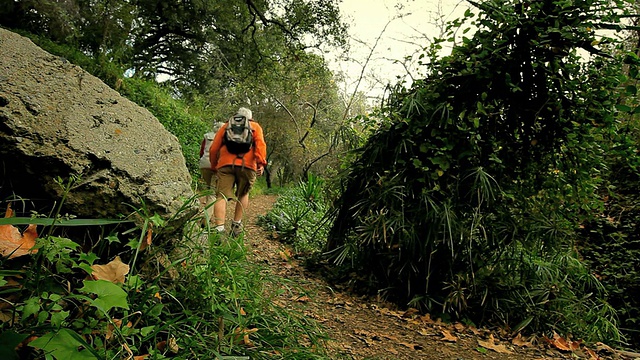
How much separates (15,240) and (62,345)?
600 mm

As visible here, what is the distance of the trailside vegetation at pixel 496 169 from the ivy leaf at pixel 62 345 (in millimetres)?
2892

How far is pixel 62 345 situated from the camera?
4.50 ft

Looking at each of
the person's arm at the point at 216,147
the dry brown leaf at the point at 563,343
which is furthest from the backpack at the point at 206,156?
the dry brown leaf at the point at 563,343

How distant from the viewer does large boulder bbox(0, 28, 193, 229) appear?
6.47 ft

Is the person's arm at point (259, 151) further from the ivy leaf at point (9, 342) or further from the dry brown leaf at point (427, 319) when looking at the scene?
the ivy leaf at point (9, 342)

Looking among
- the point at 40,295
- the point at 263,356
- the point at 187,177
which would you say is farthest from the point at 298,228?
the point at 40,295

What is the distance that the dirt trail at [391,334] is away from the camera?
304 cm

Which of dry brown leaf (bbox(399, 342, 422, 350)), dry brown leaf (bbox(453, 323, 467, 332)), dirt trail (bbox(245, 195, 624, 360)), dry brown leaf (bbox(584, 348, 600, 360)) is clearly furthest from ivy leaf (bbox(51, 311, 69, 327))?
dry brown leaf (bbox(584, 348, 600, 360))

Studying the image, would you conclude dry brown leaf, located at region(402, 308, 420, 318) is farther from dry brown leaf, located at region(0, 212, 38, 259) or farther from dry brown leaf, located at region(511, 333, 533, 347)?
dry brown leaf, located at region(0, 212, 38, 259)

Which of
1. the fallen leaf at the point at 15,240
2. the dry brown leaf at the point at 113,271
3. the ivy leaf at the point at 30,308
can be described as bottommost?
the ivy leaf at the point at 30,308

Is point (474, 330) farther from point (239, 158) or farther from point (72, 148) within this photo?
point (72, 148)

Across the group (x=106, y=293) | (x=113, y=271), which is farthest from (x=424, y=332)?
(x=106, y=293)

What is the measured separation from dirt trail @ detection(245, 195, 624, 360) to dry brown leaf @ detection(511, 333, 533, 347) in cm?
4

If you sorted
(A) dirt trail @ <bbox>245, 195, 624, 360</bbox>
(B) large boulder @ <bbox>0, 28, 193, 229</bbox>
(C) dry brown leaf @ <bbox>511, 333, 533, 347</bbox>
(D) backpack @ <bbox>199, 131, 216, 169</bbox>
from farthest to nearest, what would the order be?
(D) backpack @ <bbox>199, 131, 216, 169</bbox>, (C) dry brown leaf @ <bbox>511, 333, 533, 347</bbox>, (A) dirt trail @ <bbox>245, 195, 624, 360</bbox>, (B) large boulder @ <bbox>0, 28, 193, 229</bbox>
